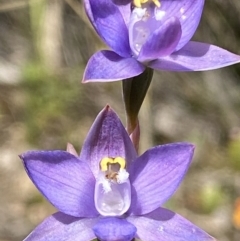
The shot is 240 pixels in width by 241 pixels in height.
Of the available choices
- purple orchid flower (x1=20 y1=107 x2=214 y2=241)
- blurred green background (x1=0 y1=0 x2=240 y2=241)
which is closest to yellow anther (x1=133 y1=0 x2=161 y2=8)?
purple orchid flower (x1=20 y1=107 x2=214 y2=241)

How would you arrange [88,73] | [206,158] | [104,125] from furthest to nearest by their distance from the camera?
[206,158], [104,125], [88,73]

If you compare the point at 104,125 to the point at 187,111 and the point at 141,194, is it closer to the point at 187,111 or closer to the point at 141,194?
the point at 141,194

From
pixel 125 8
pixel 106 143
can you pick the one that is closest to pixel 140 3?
pixel 125 8

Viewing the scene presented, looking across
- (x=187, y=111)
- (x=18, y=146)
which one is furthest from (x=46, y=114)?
(x=187, y=111)

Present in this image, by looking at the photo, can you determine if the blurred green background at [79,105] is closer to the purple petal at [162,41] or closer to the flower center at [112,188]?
the flower center at [112,188]

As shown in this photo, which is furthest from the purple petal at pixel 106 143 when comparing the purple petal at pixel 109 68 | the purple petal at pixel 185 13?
the purple petal at pixel 185 13

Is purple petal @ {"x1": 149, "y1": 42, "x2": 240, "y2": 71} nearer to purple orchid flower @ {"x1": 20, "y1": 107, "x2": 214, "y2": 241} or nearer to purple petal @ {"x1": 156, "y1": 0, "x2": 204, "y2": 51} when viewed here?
purple petal @ {"x1": 156, "y1": 0, "x2": 204, "y2": 51}

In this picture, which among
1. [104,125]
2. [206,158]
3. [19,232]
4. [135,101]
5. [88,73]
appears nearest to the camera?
[88,73]
